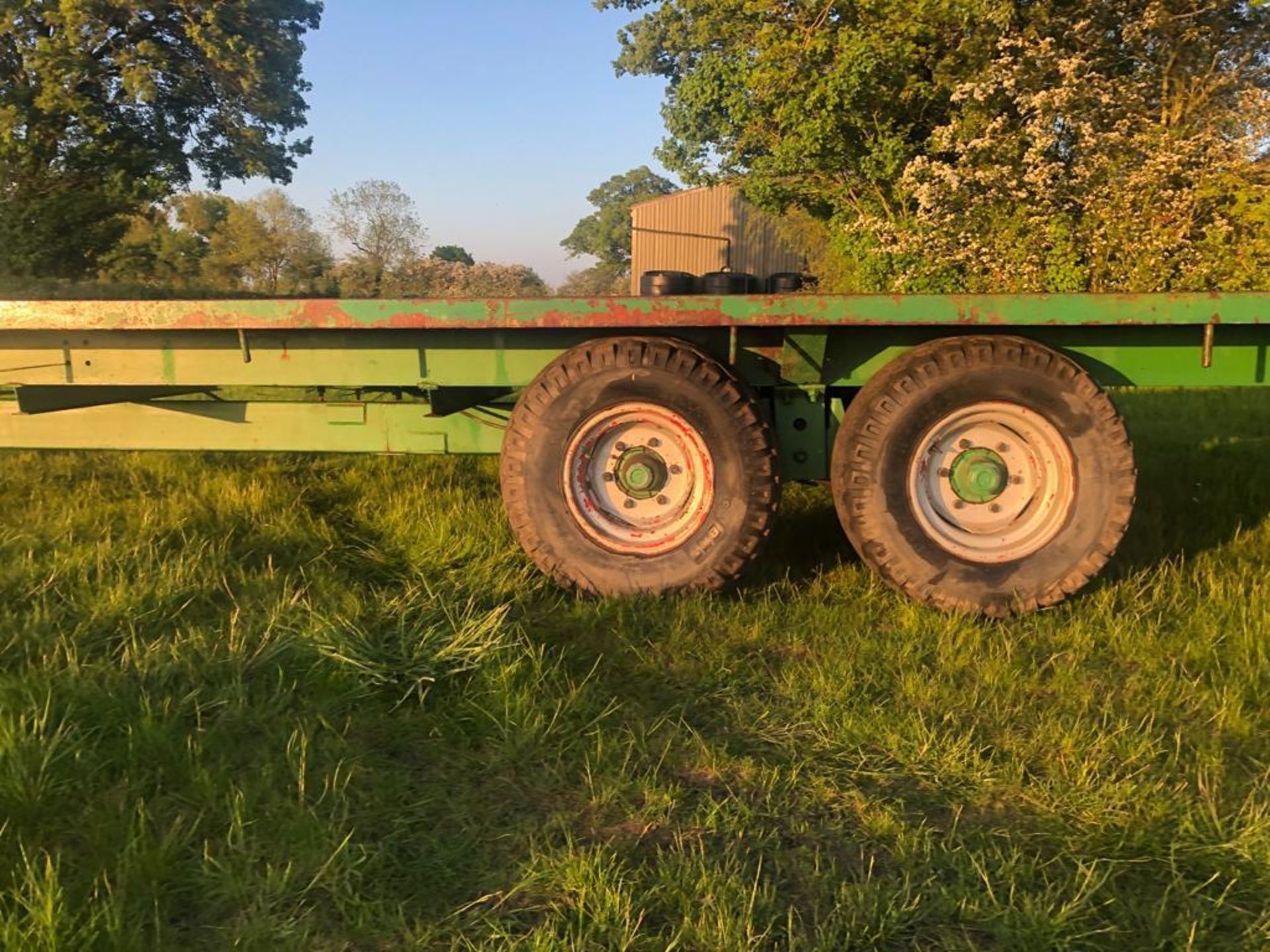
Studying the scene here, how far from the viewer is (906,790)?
7.37 feet

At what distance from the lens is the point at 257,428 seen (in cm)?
418

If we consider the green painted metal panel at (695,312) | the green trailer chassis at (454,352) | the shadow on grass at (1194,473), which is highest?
the green painted metal panel at (695,312)

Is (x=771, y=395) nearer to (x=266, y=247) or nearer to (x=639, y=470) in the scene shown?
(x=639, y=470)

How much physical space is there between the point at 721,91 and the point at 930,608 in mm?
18681

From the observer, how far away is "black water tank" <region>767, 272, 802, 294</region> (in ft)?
13.8

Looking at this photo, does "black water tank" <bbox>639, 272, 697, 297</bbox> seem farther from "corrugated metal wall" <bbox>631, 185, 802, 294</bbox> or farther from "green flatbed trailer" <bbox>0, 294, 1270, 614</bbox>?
"corrugated metal wall" <bbox>631, 185, 802, 294</bbox>

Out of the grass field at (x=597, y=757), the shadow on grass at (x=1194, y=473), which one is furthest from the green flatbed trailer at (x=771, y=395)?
the shadow on grass at (x=1194, y=473)

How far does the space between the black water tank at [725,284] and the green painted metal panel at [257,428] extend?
1.20 meters

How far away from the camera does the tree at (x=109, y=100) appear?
23641mm

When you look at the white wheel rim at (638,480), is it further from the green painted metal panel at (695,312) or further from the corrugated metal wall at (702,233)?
the corrugated metal wall at (702,233)

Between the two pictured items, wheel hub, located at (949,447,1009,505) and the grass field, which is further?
wheel hub, located at (949,447,1009,505)

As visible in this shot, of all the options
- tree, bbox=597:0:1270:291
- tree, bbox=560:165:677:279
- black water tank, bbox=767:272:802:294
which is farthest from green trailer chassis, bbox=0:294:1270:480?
tree, bbox=560:165:677:279

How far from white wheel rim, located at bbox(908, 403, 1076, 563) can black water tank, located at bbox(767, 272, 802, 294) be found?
46.6 inches

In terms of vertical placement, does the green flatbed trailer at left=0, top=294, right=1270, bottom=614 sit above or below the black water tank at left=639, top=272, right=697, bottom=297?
below
